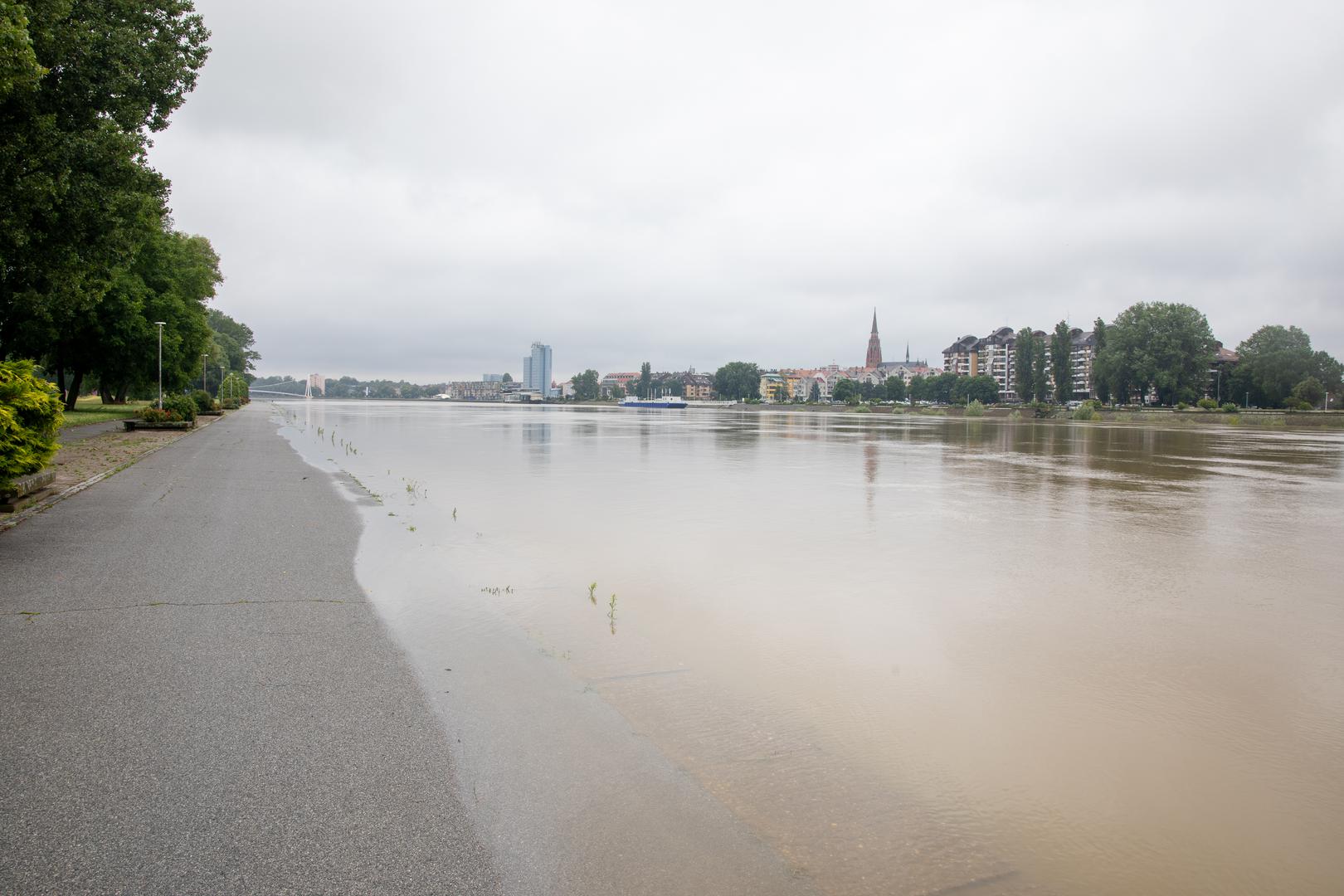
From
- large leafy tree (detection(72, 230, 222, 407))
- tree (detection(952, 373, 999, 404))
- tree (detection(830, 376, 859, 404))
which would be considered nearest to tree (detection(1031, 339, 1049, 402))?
tree (detection(952, 373, 999, 404))

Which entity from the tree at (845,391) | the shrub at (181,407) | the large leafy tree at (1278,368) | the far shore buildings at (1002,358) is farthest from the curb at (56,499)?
the tree at (845,391)

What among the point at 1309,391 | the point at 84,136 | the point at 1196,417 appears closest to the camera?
the point at 84,136

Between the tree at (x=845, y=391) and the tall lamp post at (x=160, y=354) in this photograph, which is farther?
the tree at (x=845, y=391)

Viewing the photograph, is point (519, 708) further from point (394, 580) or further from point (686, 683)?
point (394, 580)

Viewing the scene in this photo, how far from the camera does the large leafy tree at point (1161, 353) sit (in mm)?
97125

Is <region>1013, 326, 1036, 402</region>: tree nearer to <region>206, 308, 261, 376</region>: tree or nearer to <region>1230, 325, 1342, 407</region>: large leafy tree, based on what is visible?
<region>1230, 325, 1342, 407</region>: large leafy tree

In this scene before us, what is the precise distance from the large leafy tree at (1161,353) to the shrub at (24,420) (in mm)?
110740

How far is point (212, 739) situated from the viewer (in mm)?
4082

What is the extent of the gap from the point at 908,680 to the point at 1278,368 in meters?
123

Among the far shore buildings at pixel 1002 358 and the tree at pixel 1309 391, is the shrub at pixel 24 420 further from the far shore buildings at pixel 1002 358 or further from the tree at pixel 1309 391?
the far shore buildings at pixel 1002 358

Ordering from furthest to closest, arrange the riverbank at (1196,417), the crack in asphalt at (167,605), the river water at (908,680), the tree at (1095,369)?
the tree at (1095,369) < the riverbank at (1196,417) < the crack in asphalt at (167,605) < the river water at (908,680)

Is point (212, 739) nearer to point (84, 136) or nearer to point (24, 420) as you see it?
point (24, 420)

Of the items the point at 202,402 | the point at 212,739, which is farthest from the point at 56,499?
the point at 202,402

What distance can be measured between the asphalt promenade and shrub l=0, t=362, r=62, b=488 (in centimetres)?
280
